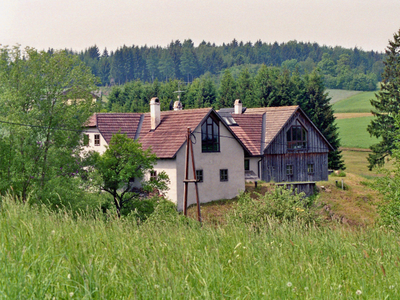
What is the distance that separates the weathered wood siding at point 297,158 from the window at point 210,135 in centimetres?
825

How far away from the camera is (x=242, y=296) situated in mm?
3959

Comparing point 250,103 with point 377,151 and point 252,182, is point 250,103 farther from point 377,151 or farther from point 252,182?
point 252,182

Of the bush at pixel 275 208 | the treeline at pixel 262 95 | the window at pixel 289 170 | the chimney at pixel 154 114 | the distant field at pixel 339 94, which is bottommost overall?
the bush at pixel 275 208

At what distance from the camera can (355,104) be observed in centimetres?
14225

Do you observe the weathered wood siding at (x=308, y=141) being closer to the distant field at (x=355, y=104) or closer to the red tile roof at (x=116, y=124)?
the red tile roof at (x=116, y=124)

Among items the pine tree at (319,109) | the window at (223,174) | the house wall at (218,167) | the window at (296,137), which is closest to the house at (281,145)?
the window at (296,137)

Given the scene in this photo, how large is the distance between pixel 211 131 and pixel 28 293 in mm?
34461

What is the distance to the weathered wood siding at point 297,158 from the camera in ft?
149

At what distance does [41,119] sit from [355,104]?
12778 centimetres

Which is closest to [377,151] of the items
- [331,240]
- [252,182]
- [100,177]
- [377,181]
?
[252,182]

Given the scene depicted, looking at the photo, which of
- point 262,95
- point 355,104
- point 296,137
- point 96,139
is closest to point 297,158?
point 296,137

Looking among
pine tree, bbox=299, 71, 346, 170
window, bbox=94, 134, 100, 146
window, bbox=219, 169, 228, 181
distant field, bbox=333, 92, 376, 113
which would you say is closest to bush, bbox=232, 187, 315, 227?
window, bbox=219, 169, 228, 181

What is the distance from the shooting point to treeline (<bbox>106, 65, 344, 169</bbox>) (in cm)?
7106

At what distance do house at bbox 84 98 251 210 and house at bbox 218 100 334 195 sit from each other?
4.74 meters
